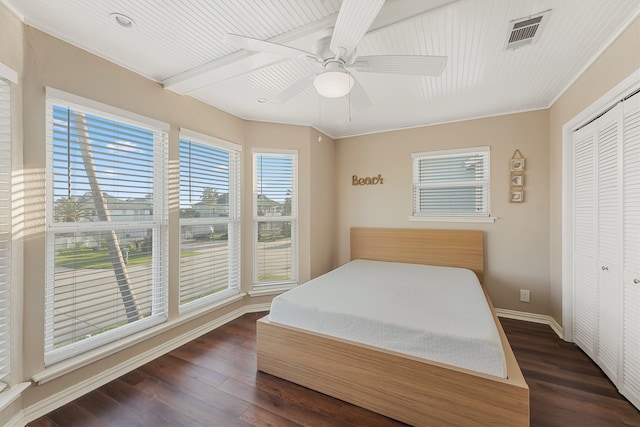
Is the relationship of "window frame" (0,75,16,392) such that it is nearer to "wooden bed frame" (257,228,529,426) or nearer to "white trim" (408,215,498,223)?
"wooden bed frame" (257,228,529,426)

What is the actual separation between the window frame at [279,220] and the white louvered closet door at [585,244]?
288cm

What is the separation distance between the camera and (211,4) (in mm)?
1488

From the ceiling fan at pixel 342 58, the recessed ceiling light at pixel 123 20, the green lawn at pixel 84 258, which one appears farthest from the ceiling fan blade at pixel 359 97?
the green lawn at pixel 84 258

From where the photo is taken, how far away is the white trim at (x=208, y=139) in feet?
8.57

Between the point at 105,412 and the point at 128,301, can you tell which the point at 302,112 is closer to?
the point at 128,301

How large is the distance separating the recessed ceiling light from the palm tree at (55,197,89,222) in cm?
123

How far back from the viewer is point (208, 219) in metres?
2.89

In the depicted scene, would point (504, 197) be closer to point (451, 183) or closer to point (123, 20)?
point (451, 183)

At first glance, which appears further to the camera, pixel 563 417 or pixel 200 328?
pixel 200 328

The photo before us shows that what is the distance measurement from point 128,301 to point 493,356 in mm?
2670

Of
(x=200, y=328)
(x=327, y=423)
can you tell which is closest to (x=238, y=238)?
(x=200, y=328)

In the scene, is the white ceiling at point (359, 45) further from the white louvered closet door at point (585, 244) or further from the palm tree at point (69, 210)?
the palm tree at point (69, 210)

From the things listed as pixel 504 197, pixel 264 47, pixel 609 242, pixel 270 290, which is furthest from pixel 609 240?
pixel 270 290

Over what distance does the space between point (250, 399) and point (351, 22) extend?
2.30m
